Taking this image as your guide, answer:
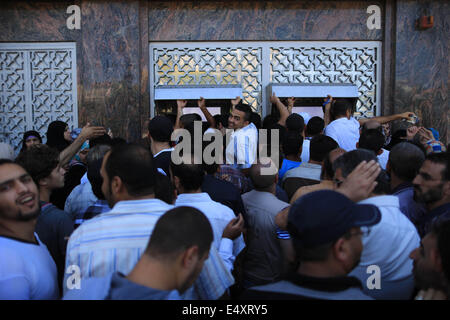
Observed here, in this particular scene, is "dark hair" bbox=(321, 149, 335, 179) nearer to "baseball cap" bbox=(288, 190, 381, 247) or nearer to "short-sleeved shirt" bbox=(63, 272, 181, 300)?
"baseball cap" bbox=(288, 190, 381, 247)

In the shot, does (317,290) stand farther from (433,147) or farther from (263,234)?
(433,147)

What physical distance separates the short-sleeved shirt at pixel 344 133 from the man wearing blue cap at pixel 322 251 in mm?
3706

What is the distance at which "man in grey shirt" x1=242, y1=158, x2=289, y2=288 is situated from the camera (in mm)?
2979

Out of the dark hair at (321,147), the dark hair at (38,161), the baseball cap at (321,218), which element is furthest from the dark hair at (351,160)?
the dark hair at (38,161)

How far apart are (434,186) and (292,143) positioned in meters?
1.68

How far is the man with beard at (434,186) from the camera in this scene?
2.78 metres

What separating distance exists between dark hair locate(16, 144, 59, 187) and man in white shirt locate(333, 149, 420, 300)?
2142 millimetres

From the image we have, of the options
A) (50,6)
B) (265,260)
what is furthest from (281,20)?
(265,260)

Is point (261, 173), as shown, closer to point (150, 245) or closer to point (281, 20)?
point (150, 245)

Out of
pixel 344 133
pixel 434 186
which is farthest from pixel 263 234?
pixel 344 133

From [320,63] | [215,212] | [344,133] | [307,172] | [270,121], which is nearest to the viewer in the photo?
[215,212]

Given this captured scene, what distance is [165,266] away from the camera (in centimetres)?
158

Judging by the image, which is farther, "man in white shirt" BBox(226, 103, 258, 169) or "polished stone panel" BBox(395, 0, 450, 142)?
"polished stone panel" BBox(395, 0, 450, 142)

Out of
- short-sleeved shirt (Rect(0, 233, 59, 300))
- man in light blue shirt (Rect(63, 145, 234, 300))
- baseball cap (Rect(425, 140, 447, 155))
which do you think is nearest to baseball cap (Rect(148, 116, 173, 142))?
man in light blue shirt (Rect(63, 145, 234, 300))
